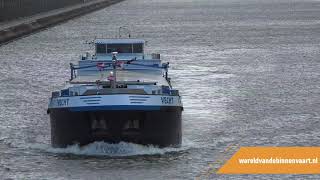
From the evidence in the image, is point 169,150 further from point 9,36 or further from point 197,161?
point 9,36

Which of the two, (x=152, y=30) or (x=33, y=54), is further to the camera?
(x=152, y=30)

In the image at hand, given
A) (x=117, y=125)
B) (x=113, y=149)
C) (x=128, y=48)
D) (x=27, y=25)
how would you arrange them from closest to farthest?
(x=117, y=125), (x=113, y=149), (x=128, y=48), (x=27, y=25)

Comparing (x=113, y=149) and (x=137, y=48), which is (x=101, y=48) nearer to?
(x=137, y=48)

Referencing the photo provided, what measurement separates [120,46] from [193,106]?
5058 mm

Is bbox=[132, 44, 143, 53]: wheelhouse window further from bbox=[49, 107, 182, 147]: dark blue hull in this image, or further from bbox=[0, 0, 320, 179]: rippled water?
bbox=[49, 107, 182, 147]: dark blue hull

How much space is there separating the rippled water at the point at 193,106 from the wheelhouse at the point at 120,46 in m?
3.67

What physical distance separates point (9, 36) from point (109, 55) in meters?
58.5

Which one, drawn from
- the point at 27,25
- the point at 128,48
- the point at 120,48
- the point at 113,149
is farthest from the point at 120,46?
the point at 27,25

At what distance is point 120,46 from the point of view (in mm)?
42312

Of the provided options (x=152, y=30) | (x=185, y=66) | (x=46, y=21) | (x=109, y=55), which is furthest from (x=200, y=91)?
(x=46, y=21)

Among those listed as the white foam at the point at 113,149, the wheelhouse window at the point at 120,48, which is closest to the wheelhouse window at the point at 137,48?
the wheelhouse window at the point at 120,48

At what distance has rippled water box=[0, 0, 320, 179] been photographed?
1238 inches

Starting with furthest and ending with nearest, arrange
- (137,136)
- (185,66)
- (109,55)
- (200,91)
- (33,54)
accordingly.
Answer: (33,54) < (185,66) < (200,91) < (109,55) < (137,136)

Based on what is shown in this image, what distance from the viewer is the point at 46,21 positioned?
132625 mm
